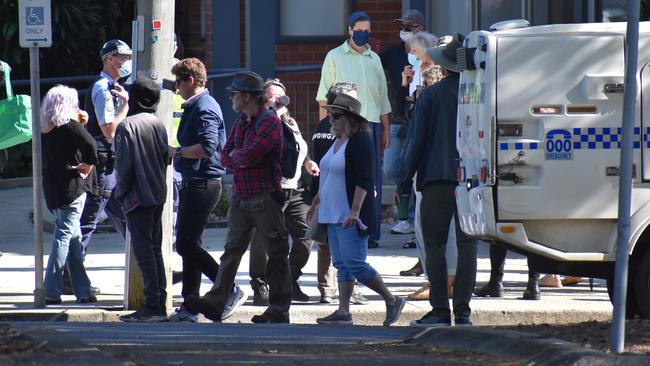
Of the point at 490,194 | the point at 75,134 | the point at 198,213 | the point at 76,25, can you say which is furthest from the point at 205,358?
the point at 76,25

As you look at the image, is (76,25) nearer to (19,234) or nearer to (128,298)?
(19,234)

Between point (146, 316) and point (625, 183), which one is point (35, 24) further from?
point (625, 183)

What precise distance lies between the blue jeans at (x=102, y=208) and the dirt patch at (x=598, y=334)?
13.9ft

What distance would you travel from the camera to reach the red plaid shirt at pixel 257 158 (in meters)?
10.8

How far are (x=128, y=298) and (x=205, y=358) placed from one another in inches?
139

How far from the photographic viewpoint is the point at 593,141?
976cm

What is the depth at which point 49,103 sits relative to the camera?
11.8 m

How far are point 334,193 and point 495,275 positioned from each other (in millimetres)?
1846

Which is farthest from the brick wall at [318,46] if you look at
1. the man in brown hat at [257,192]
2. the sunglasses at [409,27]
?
the man in brown hat at [257,192]

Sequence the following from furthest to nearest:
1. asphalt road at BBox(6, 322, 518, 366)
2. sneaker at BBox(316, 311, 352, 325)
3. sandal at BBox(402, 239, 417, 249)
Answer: sandal at BBox(402, 239, 417, 249)
sneaker at BBox(316, 311, 352, 325)
asphalt road at BBox(6, 322, 518, 366)

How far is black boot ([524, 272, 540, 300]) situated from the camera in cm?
1186

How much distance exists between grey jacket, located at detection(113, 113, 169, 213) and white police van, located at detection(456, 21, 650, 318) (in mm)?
2589

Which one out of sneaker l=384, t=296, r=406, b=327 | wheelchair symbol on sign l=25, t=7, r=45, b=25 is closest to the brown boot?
sneaker l=384, t=296, r=406, b=327

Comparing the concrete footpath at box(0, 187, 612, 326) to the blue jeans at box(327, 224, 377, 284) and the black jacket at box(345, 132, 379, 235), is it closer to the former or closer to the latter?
the blue jeans at box(327, 224, 377, 284)
